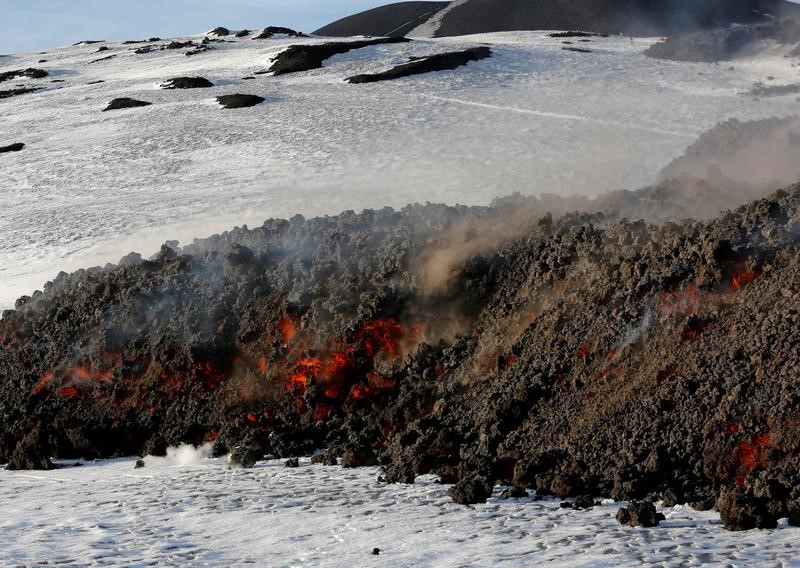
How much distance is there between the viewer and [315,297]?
1341 cm

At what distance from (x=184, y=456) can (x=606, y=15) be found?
74.4 meters

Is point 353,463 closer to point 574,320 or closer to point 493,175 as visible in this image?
point 574,320

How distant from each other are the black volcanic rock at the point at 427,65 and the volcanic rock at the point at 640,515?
110ft

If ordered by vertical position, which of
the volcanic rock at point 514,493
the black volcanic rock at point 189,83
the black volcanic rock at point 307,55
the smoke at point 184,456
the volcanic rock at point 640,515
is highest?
the black volcanic rock at point 307,55

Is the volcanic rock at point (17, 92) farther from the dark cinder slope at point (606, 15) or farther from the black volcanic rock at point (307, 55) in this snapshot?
the dark cinder slope at point (606, 15)

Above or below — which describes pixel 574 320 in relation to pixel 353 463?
above

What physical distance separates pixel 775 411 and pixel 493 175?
17.1m

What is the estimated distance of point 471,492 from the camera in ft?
28.2

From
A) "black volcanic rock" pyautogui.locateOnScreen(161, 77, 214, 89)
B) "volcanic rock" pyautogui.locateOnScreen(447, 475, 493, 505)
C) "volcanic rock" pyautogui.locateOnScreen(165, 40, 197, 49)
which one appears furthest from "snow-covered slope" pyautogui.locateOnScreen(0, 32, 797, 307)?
"volcanic rock" pyautogui.locateOnScreen(165, 40, 197, 49)

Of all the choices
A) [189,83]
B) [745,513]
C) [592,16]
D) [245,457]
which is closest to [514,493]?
[745,513]

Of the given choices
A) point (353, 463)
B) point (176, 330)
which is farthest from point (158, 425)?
point (353, 463)

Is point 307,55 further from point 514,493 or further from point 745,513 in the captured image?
point 745,513

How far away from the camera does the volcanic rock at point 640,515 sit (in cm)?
753

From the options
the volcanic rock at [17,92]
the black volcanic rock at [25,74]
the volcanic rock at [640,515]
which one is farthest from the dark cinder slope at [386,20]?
the volcanic rock at [640,515]
